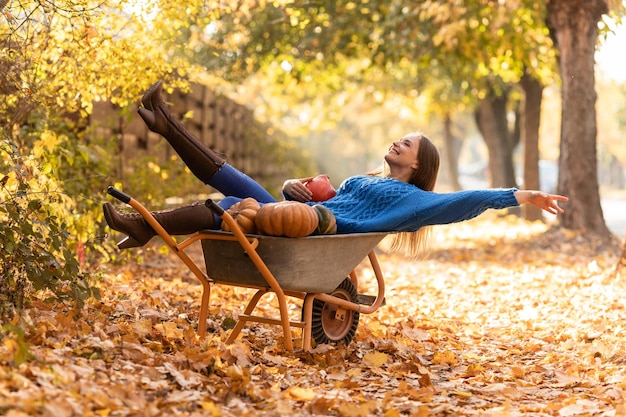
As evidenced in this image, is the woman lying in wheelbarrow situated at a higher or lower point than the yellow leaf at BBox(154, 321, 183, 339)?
higher

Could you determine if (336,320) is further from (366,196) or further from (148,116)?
(148,116)

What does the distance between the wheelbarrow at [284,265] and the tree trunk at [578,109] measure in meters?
7.56

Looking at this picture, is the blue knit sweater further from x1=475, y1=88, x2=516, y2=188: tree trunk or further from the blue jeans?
x1=475, y1=88, x2=516, y2=188: tree trunk

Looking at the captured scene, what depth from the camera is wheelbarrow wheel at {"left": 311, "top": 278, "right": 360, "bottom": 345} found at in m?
5.25

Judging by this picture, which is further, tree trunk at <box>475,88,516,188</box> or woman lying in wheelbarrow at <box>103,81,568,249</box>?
tree trunk at <box>475,88,516,188</box>

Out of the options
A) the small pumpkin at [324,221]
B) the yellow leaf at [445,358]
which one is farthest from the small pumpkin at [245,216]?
the yellow leaf at [445,358]

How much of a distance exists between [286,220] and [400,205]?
804 mm

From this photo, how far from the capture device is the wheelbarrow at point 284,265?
15.1 feet

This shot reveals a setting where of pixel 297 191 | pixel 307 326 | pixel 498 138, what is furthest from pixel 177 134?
pixel 498 138

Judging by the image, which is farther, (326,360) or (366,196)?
(366,196)

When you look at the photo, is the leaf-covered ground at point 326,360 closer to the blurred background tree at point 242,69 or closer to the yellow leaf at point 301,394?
the yellow leaf at point 301,394

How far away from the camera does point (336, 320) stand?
5430 mm

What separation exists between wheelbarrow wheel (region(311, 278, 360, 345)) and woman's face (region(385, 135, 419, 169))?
74 centimetres

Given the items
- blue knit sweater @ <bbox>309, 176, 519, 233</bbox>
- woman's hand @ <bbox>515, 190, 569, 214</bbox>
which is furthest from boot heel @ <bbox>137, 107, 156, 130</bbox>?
woman's hand @ <bbox>515, 190, 569, 214</bbox>
